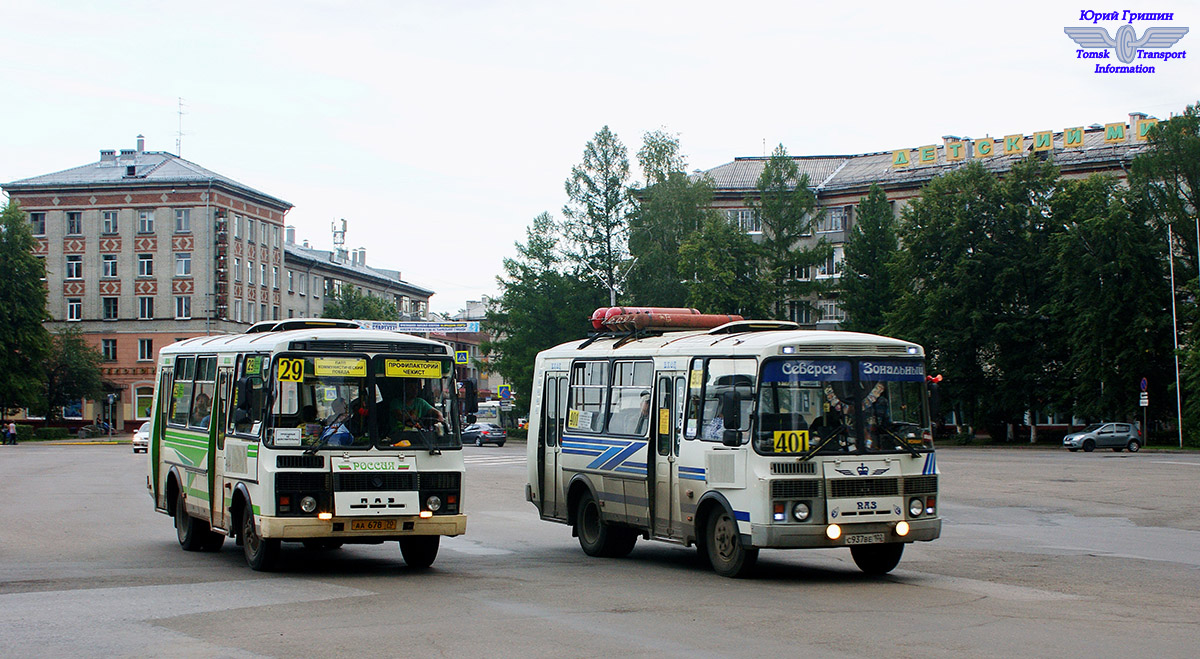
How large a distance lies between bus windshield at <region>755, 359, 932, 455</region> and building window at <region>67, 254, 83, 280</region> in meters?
83.2

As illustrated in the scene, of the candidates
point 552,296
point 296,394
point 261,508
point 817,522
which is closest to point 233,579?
point 261,508

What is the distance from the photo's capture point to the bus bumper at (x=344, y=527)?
43.1 feet

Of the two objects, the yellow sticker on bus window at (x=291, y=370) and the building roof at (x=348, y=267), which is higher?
the building roof at (x=348, y=267)

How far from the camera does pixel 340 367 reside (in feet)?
45.0

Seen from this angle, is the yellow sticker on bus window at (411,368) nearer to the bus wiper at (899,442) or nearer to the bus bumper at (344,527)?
the bus bumper at (344,527)

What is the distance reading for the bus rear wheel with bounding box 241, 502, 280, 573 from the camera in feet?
44.9

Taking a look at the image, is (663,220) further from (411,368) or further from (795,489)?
(795,489)

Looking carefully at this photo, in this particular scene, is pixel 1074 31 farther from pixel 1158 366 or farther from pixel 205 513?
pixel 205 513

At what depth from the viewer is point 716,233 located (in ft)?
240

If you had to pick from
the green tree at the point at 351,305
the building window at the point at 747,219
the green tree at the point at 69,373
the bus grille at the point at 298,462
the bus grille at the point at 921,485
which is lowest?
the bus grille at the point at 921,485

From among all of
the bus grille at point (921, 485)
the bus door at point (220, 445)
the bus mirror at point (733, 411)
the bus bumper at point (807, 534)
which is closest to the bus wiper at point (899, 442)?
the bus grille at point (921, 485)

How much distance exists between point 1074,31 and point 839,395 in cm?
3005

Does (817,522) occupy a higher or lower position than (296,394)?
lower

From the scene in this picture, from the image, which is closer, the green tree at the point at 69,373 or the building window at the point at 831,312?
the green tree at the point at 69,373
